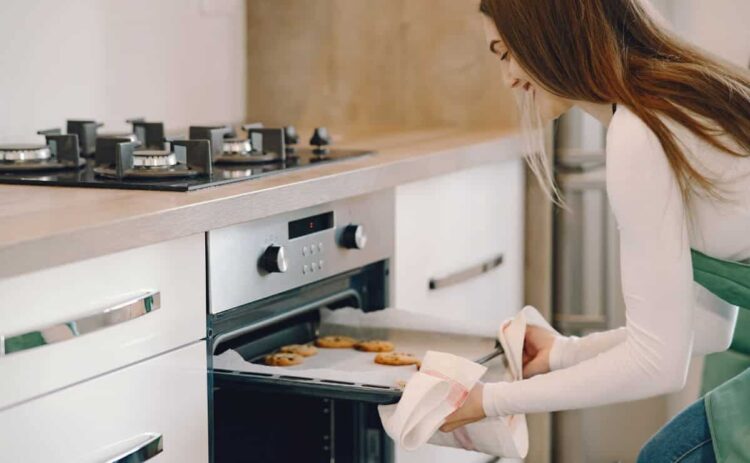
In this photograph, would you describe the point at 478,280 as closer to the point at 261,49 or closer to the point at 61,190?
the point at 261,49

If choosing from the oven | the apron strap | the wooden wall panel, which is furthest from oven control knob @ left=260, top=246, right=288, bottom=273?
the wooden wall panel

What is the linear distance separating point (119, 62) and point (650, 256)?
1.24m

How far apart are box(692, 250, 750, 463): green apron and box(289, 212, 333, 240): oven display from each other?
1.64 feet

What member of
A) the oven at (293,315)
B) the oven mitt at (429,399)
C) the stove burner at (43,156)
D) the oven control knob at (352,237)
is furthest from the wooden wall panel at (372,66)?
the oven mitt at (429,399)

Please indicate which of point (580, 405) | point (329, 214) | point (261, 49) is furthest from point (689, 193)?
point (261, 49)

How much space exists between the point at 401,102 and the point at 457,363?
4.03 feet

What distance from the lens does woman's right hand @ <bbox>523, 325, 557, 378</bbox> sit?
1569mm

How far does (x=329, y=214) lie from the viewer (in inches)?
64.1

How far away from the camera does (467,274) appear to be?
2109 mm

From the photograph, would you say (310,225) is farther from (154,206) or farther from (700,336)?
(700,336)

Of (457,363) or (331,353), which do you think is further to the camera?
(331,353)

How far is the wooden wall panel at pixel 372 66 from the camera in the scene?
243 cm

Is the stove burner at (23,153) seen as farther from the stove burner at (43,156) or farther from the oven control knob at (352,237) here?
the oven control knob at (352,237)

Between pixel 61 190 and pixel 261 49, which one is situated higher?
pixel 261 49
